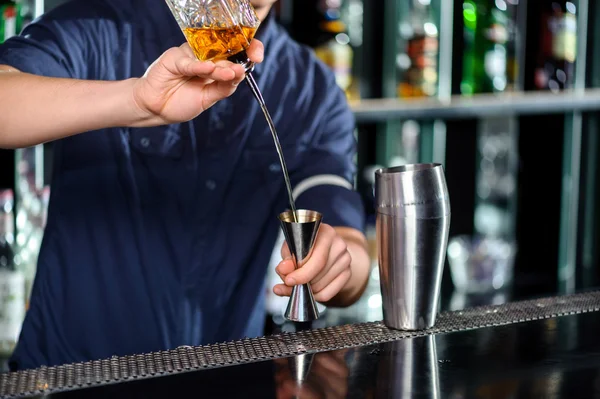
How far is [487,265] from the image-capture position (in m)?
3.03

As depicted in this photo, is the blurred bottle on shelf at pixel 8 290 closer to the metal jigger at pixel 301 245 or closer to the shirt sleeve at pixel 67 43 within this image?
the shirt sleeve at pixel 67 43

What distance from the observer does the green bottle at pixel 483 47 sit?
2.96 meters

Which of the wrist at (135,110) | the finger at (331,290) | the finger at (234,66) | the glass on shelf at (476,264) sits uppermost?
the finger at (234,66)

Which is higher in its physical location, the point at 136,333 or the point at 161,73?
the point at 161,73

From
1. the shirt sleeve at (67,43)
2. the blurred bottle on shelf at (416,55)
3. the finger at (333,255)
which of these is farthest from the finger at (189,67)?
the blurred bottle on shelf at (416,55)

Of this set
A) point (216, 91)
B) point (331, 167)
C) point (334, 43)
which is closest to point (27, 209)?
point (331, 167)

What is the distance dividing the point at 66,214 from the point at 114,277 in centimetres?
17

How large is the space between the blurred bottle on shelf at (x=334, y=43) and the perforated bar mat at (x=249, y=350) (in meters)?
1.46

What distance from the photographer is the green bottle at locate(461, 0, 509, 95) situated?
9.71 ft

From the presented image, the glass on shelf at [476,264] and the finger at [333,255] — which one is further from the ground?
the finger at [333,255]

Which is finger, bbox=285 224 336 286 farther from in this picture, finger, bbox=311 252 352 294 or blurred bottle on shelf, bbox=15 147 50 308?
blurred bottle on shelf, bbox=15 147 50 308

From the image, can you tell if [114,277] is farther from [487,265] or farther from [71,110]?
[487,265]

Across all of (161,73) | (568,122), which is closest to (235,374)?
(161,73)

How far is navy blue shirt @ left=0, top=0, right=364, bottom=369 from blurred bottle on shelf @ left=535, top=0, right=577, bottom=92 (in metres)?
1.64
